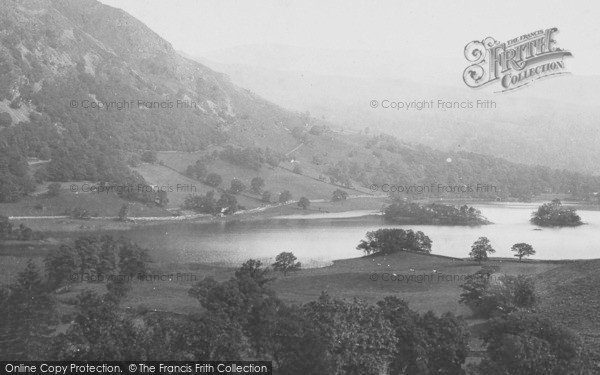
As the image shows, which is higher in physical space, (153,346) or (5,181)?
(5,181)

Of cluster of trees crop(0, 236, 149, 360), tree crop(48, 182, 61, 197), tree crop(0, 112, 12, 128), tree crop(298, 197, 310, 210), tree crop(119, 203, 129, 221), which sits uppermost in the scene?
tree crop(0, 112, 12, 128)

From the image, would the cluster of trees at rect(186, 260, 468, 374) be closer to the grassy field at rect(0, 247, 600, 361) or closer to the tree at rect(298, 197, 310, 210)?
the grassy field at rect(0, 247, 600, 361)

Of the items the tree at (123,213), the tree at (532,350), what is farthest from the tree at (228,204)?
the tree at (532,350)

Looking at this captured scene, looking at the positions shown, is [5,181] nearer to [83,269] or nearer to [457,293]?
[83,269]

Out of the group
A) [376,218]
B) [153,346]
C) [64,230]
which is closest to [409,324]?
[153,346]

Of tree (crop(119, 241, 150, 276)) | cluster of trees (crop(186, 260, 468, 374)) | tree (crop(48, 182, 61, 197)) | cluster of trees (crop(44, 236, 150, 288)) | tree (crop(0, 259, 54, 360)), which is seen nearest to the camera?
cluster of trees (crop(186, 260, 468, 374))

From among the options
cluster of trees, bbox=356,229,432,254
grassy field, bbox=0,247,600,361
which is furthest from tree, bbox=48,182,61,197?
cluster of trees, bbox=356,229,432,254

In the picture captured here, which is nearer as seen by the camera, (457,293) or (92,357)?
(92,357)

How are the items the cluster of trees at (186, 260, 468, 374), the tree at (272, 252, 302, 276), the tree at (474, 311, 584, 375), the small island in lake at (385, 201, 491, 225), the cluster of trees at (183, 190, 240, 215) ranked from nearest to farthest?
the tree at (474, 311, 584, 375) < the cluster of trees at (186, 260, 468, 374) < the tree at (272, 252, 302, 276) < the small island in lake at (385, 201, 491, 225) < the cluster of trees at (183, 190, 240, 215)

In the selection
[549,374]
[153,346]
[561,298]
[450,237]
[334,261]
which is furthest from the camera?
[450,237]
